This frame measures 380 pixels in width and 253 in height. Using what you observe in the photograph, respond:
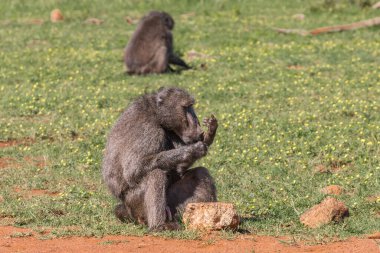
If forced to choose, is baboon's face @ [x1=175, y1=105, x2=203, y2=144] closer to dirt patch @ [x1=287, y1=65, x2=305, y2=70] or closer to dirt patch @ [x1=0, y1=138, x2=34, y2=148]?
dirt patch @ [x1=0, y1=138, x2=34, y2=148]

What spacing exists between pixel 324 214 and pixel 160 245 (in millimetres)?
1860

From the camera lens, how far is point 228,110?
47.9 feet

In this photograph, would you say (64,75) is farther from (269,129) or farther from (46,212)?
(46,212)

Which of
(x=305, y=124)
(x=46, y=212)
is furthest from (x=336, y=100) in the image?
(x=46, y=212)

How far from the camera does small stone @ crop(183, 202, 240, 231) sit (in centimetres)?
801

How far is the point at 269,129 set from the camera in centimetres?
1319

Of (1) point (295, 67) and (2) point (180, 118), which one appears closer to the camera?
(2) point (180, 118)

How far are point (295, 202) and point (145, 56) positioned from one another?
8.99 metres

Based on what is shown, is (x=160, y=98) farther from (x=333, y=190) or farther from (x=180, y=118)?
(x=333, y=190)

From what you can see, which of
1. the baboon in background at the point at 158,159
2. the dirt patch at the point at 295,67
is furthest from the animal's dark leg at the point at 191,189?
the dirt patch at the point at 295,67

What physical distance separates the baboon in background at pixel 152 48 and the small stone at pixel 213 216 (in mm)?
10172

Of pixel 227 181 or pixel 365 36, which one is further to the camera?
pixel 365 36

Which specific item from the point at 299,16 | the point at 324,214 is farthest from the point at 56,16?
the point at 324,214

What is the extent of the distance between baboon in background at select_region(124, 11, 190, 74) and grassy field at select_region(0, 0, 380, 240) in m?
0.38
